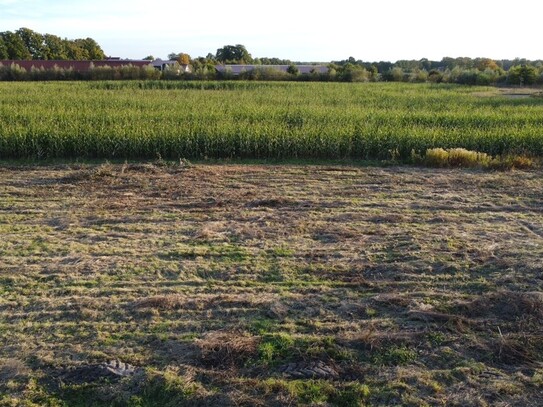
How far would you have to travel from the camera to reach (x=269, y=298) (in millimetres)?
4984

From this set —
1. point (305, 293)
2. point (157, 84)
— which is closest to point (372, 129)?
point (305, 293)

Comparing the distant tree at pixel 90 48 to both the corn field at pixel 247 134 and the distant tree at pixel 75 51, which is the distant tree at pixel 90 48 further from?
the corn field at pixel 247 134

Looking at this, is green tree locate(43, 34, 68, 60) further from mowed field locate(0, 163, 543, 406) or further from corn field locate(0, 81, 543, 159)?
mowed field locate(0, 163, 543, 406)

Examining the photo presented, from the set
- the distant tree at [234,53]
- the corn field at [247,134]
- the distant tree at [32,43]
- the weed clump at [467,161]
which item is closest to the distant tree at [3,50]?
the distant tree at [32,43]

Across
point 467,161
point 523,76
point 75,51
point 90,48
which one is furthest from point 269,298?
point 90,48

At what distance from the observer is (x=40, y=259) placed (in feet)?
19.2

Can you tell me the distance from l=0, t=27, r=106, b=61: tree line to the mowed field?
215ft

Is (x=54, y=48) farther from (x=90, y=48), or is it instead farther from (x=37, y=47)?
(x=90, y=48)

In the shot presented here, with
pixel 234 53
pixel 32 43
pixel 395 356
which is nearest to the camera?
pixel 395 356

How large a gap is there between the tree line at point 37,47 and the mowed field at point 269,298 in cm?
6552

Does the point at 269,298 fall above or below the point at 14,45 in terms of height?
below

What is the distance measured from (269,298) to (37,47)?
250ft

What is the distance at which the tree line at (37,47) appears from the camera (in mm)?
64188

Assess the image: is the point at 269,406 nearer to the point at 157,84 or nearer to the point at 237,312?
the point at 237,312
